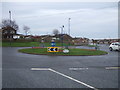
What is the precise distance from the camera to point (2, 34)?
52.0 metres

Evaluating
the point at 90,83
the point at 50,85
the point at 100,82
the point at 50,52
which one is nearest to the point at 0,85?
the point at 50,85

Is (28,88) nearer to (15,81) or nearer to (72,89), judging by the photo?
(15,81)

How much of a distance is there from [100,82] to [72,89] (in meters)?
1.44

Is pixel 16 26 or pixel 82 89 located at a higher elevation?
pixel 16 26

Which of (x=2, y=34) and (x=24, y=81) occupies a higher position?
(x=2, y=34)

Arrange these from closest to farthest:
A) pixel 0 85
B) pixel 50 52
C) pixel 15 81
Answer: pixel 0 85
pixel 15 81
pixel 50 52

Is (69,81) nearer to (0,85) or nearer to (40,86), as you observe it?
(40,86)

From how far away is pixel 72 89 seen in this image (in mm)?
4738

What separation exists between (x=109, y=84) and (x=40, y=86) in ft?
8.85

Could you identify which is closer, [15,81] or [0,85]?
[0,85]

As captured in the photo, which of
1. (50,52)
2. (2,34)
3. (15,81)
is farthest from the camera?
(2,34)

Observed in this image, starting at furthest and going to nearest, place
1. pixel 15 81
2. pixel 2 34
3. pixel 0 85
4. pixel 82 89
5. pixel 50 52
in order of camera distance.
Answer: pixel 2 34 < pixel 50 52 < pixel 15 81 < pixel 0 85 < pixel 82 89

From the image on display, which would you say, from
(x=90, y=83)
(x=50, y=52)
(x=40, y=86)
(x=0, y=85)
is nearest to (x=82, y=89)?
(x=90, y=83)

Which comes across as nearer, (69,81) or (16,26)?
(69,81)
